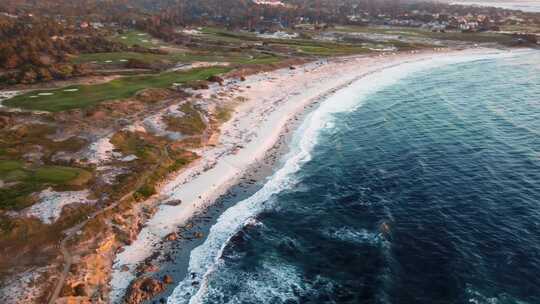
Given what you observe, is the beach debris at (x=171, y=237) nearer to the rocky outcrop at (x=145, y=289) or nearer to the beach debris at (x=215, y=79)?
the rocky outcrop at (x=145, y=289)

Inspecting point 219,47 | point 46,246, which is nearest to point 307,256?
point 46,246

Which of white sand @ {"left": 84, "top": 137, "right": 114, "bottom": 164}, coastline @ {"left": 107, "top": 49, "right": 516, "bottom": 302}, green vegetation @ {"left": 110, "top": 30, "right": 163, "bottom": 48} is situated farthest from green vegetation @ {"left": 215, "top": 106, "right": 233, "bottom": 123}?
green vegetation @ {"left": 110, "top": 30, "right": 163, "bottom": 48}

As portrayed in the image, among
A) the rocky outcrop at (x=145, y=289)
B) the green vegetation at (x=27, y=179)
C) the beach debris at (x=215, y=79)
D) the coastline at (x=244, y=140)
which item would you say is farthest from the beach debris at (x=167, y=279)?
the beach debris at (x=215, y=79)

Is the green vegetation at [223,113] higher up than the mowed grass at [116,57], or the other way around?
the mowed grass at [116,57]

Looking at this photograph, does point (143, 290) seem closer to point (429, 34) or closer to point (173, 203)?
point (173, 203)

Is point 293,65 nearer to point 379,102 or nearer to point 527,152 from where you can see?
point 379,102

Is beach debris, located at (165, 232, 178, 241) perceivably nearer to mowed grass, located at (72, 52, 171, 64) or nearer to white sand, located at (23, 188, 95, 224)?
white sand, located at (23, 188, 95, 224)
